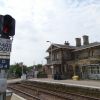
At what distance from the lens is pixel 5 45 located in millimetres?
6223

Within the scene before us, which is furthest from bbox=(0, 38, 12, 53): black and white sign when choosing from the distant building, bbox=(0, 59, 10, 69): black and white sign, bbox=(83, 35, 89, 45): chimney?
bbox=(83, 35, 89, 45): chimney

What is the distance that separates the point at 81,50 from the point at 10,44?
1854 inches

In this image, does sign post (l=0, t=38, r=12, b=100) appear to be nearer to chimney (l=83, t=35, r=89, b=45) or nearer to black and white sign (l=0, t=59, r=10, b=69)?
black and white sign (l=0, t=59, r=10, b=69)

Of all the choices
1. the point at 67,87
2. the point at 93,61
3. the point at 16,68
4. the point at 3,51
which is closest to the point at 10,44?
the point at 3,51

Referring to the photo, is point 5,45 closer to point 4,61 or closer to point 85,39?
point 4,61

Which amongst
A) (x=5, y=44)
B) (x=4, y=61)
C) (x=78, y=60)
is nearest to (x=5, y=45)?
(x=5, y=44)

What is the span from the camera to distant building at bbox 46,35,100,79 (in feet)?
147

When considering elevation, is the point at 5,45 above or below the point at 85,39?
below

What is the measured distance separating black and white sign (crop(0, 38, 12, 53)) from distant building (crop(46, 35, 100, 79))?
37328 millimetres

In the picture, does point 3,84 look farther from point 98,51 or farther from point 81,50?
point 81,50

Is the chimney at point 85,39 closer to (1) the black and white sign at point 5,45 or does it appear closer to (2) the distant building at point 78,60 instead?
(2) the distant building at point 78,60

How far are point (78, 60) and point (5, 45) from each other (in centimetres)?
4486

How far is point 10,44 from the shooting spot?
20.6 ft

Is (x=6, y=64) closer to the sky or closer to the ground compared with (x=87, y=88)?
closer to the sky
